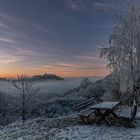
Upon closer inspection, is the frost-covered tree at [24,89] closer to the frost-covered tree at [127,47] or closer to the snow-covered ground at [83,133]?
the frost-covered tree at [127,47]

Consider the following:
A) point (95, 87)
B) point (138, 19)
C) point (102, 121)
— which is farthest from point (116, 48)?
point (95, 87)

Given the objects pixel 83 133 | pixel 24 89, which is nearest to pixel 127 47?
pixel 83 133

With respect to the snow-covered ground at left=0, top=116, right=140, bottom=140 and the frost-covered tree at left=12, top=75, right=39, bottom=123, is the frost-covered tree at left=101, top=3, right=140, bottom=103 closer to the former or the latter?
the snow-covered ground at left=0, top=116, right=140, bottom=140

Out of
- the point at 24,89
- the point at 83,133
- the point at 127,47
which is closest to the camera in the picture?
the point at 83,133

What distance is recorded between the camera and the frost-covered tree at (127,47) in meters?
19.8

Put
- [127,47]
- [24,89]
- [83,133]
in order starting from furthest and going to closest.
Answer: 1. [24,89]
2. [127,47]
3. [83,133]

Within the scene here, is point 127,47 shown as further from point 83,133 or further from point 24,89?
point 24,89

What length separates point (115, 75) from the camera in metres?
23.2

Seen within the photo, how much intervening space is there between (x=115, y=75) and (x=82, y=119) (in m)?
9.13

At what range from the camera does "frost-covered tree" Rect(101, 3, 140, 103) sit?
1977cm

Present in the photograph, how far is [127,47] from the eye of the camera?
786 inches

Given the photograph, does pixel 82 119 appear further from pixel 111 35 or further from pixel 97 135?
pixel 111 35

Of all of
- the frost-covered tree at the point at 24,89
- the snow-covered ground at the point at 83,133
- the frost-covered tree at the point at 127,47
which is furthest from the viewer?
the frost-covered tree at the point at 24,89

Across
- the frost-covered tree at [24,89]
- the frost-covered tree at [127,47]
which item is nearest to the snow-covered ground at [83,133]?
the frost-covered tree at [127,47]
